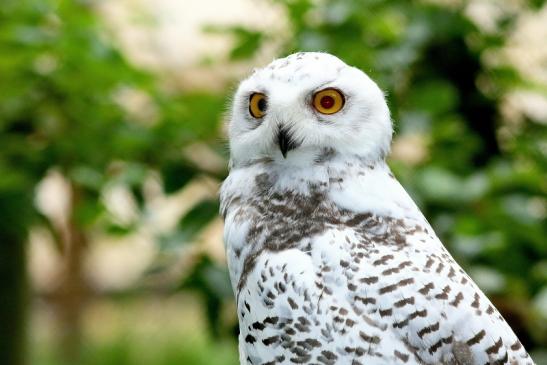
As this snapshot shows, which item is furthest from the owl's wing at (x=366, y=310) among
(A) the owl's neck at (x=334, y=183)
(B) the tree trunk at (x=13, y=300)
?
(B) the tree trunk at (x=13, y=300)

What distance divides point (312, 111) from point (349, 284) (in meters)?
0.48

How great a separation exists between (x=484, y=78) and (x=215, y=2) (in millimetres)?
6798

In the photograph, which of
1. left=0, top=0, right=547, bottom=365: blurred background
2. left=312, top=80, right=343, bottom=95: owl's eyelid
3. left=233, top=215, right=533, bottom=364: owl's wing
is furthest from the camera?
left=0, top=0, right=547, bottom=365: blurred background

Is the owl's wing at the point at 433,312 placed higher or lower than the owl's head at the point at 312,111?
lower

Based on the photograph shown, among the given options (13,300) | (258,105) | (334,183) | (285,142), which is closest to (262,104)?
(258,105)

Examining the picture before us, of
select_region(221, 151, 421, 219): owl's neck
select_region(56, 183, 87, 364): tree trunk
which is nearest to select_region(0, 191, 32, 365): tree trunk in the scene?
select_region(221, 151, 421, 219): owl's neck

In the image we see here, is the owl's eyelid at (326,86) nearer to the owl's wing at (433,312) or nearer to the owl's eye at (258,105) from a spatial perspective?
the owl's eye at (258,105)

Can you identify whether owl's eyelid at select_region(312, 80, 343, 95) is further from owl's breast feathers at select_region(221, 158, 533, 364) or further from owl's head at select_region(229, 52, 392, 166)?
owl's breast feathers at select_region(221, 158, 533, 364)

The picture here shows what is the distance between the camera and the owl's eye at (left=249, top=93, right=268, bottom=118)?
2.55 m

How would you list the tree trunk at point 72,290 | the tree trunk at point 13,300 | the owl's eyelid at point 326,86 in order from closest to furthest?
the owl's eyelid at point 326,86 → the tree trunk at point 13,300 → the tree trunk at point 72,290

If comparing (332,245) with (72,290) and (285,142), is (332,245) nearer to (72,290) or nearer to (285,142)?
(285,142)

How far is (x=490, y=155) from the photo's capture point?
204 inches

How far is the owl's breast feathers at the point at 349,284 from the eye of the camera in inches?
88.8

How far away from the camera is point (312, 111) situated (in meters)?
2.51
